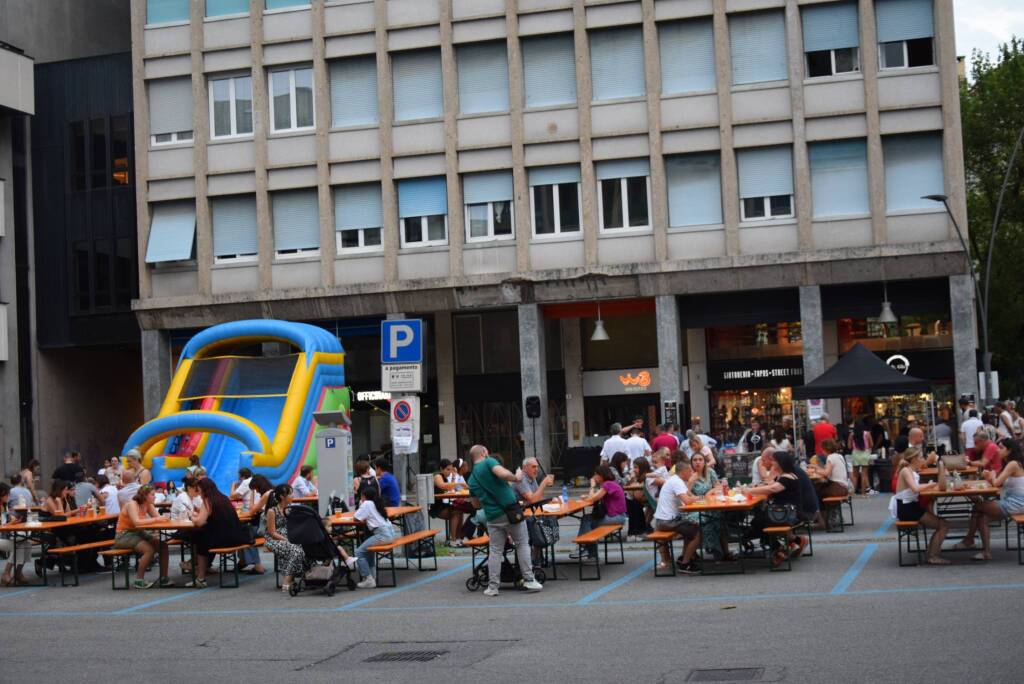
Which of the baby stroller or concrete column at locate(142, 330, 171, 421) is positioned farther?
concrete column at locate(142, 330, 171, 421)

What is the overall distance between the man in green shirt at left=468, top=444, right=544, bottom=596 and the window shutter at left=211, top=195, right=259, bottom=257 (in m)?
23.1

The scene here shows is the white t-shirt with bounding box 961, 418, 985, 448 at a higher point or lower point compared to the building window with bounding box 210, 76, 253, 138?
lower

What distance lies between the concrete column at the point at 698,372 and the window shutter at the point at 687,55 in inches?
Result: 283

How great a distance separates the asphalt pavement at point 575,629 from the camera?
1048 cm

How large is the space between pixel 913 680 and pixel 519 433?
Answer: 30387 millimetres

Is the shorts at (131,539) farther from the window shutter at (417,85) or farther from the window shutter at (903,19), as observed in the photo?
the window shutter at (903,19)

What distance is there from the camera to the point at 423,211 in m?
36.3

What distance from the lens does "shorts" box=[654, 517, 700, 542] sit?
53.8 feet

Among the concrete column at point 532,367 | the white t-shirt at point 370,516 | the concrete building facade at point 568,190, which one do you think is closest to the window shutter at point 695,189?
the concrete building facade at point 568,190

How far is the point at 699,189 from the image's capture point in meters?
34.5

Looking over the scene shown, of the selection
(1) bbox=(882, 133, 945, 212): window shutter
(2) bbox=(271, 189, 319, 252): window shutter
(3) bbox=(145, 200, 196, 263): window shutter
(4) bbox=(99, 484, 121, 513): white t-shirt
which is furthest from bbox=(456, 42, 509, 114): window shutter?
(4) bbox=(99, 484, 121, 513): white t-shirt

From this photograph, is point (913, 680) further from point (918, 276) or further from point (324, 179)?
point (324, 179)

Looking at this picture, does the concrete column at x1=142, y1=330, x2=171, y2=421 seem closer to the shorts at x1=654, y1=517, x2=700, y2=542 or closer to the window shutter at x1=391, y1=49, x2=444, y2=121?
the window shutter at x1=391, y1=49, x2=444, y2=121

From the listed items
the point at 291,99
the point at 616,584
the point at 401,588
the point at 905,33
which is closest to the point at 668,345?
the point at 905,33
